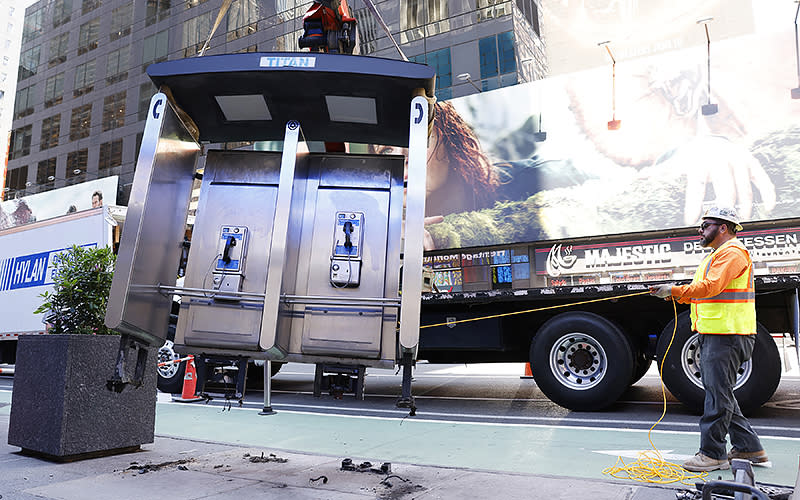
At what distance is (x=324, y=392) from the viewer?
13.5 ft

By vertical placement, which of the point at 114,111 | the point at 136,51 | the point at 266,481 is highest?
the point at 136,51

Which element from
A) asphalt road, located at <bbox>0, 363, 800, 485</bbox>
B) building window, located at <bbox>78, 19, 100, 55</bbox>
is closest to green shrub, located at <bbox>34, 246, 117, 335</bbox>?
asphalt road, located at <bbox>0, 363, 800, 485</bbox>

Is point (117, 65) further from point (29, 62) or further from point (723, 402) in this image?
point (723, 402)

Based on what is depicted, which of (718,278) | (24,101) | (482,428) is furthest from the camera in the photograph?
(24,101)

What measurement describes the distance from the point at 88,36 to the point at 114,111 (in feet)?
27.1

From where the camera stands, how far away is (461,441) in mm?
5617

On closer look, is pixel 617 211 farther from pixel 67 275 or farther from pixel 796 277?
pixel 67 275

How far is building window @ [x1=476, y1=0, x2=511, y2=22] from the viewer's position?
24281mm

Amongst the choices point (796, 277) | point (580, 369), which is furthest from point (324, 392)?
point (796, 277)

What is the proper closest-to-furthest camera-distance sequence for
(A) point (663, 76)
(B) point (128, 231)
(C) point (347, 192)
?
(B) point (128, 231), (C) point (347, 192), (A) point (663, 76)

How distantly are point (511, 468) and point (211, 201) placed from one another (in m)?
3.24

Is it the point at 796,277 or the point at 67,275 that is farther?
the point at 796,277

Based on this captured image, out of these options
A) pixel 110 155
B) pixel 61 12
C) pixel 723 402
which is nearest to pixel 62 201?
pixel 110 155

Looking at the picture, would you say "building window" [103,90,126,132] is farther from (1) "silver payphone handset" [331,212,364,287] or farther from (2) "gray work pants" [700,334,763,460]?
(2) "gray work pants" [700,334,763,460]
